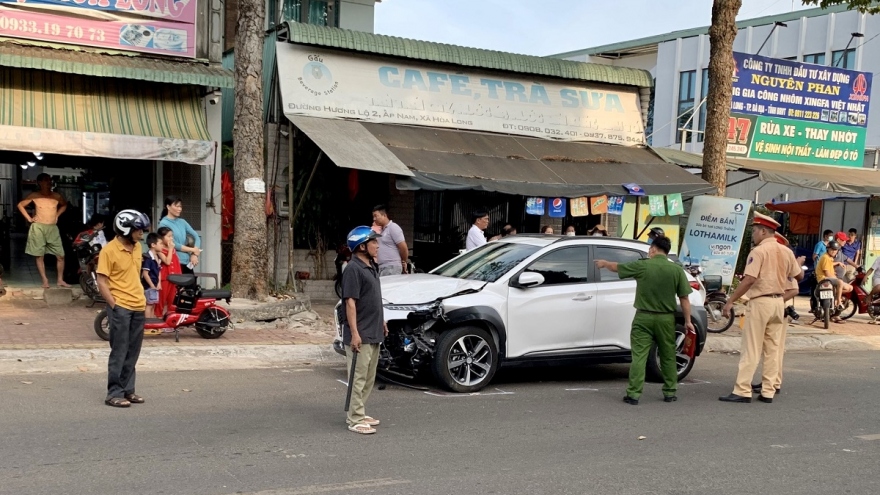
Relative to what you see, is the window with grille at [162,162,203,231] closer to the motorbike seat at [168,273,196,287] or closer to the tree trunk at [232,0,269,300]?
the tree trunk at [232,0,269,300]

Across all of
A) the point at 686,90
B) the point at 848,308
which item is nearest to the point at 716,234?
the point at 848,308

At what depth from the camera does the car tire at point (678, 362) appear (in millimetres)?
9727

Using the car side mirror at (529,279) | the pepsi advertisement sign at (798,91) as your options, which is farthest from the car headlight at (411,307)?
the pepsi advertisement sign at (798,91)

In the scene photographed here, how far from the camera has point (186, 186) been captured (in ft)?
45.9

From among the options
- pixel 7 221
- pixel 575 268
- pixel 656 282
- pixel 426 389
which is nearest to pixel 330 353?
pixel 426 389

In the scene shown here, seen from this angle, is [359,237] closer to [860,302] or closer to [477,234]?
[477,234]

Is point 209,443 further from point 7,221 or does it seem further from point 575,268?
point 7,221

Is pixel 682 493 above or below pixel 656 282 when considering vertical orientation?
below

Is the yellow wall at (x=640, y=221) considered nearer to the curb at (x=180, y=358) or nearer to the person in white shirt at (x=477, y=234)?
the person in white shirt at (x=477, y=234)

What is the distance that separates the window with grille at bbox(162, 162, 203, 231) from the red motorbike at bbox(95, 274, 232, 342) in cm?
357

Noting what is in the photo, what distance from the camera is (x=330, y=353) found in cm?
1072

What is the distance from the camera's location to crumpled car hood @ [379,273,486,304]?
28.6 ft

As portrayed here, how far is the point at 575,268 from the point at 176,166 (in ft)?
24.4

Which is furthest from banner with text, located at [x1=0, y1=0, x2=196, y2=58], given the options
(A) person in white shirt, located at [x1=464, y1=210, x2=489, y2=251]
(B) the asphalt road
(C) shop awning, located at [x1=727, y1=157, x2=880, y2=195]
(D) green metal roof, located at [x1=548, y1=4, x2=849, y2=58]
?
(D) green metal roof, located at [x1=548, y1=4, x2=849, y2=58]
